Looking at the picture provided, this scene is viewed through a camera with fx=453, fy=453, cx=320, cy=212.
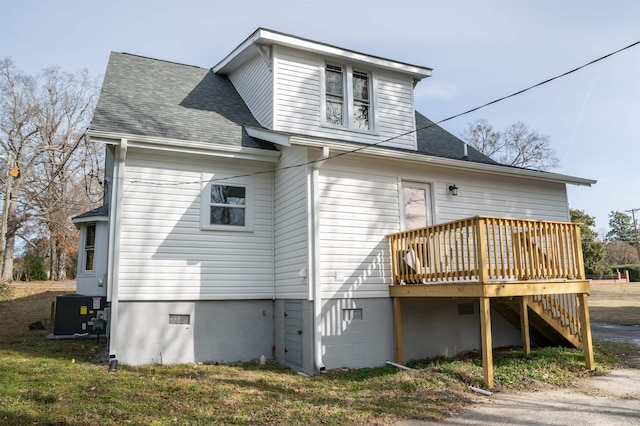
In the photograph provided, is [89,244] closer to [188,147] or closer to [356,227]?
[188,147]

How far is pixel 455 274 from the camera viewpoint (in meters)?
7.49

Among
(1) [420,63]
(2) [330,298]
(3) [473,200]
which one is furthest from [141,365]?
(1) [420,63]

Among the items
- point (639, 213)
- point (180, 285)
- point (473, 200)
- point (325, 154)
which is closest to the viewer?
point (325, 154)

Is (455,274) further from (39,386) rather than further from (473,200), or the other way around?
(39,386)

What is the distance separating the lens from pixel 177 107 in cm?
1034

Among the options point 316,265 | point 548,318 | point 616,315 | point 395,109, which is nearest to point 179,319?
point 316,265

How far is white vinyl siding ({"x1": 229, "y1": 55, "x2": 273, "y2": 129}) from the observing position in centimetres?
1037

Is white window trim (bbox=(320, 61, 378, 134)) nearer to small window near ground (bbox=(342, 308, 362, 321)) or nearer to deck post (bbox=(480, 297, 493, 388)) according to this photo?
small window near ground (bbox=(342, 308, 362, 321))

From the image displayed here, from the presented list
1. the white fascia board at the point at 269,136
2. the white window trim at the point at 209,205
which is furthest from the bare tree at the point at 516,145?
the white window trim at the point at 209,205

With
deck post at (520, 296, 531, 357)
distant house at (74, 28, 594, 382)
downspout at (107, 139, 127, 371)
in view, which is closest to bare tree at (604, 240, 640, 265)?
distant house at (74, 28, 594, 382)

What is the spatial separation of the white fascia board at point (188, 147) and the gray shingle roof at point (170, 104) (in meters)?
0.16

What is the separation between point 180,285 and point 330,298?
2.90 m

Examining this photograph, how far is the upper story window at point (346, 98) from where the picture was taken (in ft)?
35.0

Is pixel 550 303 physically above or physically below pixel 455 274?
below
